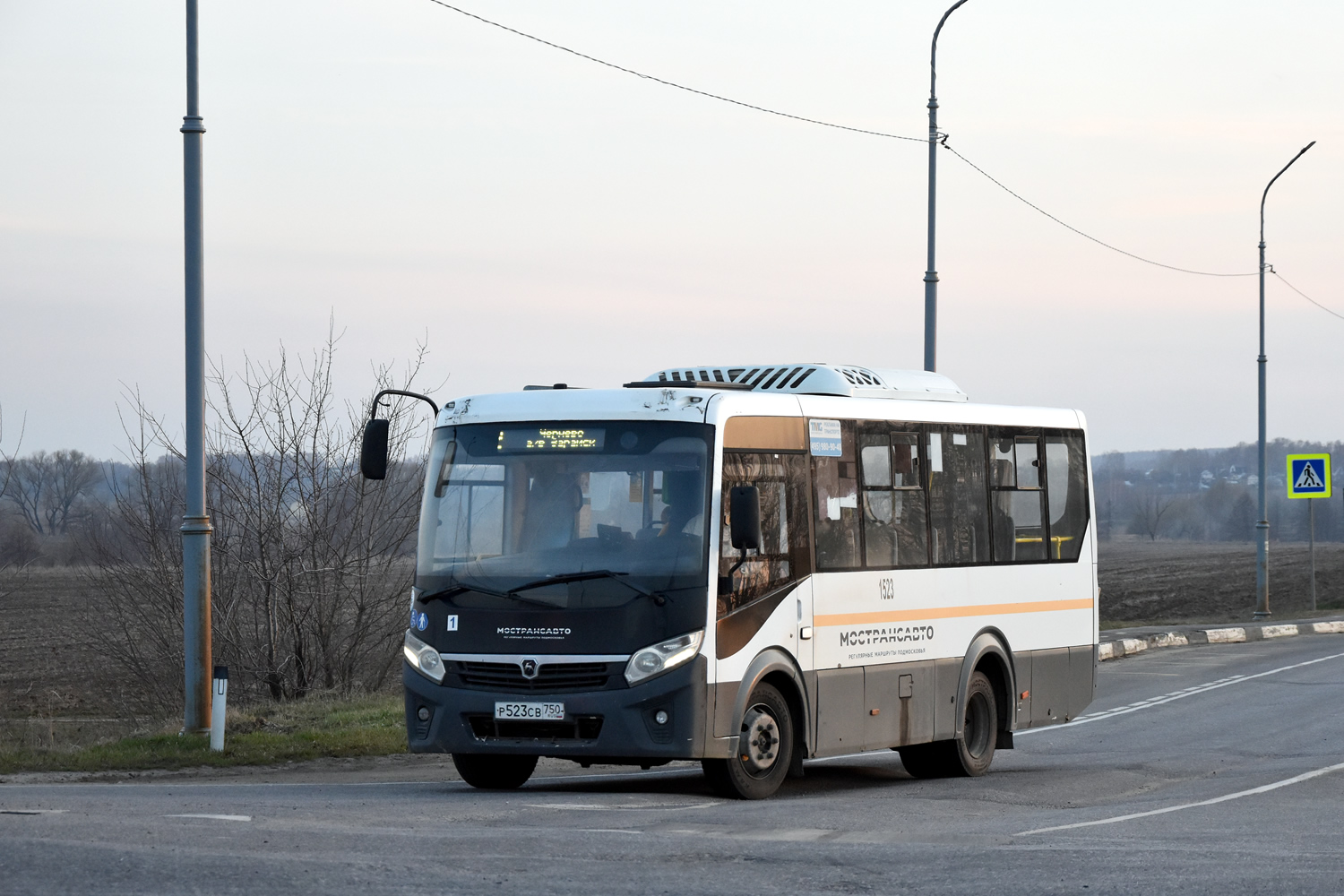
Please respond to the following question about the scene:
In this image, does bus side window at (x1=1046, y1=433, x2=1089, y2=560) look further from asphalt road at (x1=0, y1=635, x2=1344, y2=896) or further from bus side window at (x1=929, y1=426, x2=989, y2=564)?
asphalt road at (x1=0, y1=635, x2=1344, y2=896)

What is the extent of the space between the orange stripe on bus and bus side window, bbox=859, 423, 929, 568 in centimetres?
38

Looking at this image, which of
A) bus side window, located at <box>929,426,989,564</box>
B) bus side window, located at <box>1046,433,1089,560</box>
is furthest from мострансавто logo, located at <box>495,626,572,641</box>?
bus side window, located at <box>1046,433,1089,560</box>

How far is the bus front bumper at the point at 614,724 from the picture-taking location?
10.5 meters

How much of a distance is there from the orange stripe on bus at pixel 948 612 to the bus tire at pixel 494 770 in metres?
2.36

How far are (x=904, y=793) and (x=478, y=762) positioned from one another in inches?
123

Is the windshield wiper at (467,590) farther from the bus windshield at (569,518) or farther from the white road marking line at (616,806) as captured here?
the white road marking line at (616,806)

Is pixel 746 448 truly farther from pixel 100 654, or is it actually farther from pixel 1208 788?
pixel 100 654

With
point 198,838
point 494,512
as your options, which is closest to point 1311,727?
point 494,512

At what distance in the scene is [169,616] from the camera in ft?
74.8

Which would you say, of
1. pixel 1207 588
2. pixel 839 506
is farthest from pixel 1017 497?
pixel 1207 588

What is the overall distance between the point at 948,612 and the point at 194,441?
6766 mm

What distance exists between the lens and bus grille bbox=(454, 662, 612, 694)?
10609 millimetres

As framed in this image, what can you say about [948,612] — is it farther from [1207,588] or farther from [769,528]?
[1207,588]

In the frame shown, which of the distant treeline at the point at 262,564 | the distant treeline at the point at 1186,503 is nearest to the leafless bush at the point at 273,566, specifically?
the distant treeline at the point at 262,564
